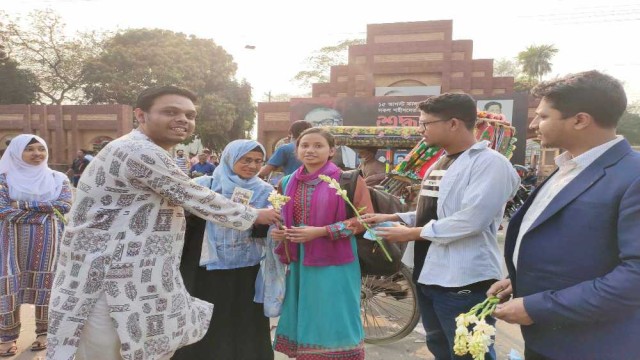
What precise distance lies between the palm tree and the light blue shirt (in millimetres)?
41143

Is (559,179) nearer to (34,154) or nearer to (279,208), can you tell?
(279,208)

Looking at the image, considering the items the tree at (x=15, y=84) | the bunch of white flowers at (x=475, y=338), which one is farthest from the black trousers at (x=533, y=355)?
the tree at (x=15, y=84)

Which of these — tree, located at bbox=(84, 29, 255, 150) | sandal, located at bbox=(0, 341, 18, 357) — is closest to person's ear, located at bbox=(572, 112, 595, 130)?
sandal, located at bbox=(0, 341, 18, 357)

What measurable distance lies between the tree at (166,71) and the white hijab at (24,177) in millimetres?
23422

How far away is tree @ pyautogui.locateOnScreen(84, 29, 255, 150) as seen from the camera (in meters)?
25.6

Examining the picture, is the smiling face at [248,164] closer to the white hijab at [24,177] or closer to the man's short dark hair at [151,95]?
the man's short dark hair at [151,95]

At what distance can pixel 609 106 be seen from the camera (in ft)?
4.42

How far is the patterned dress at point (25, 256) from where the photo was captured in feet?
11.1

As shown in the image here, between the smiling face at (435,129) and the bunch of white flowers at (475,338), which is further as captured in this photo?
the smiling face at (435,129)

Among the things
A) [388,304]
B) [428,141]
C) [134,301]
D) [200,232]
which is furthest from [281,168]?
[134,301]

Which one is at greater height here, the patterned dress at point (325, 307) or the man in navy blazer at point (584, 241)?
the man in navy blazer at point (584, 241)

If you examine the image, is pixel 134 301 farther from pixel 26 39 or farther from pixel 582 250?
pixel 26 39

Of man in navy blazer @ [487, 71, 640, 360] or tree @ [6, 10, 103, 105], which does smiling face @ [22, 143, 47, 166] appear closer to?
man in navy blazer @ [487, 71, 640, 360]

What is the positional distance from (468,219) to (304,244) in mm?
1116
